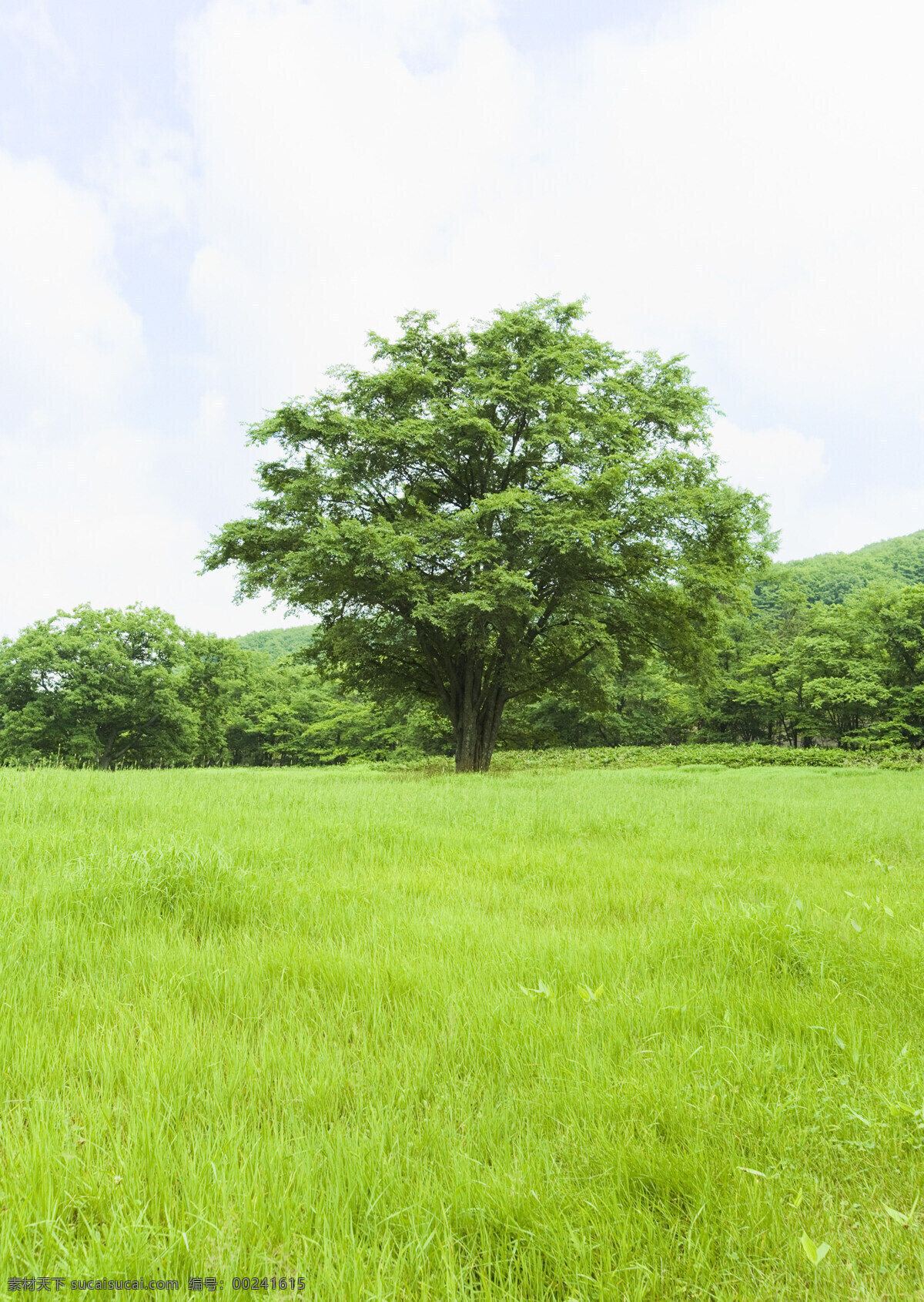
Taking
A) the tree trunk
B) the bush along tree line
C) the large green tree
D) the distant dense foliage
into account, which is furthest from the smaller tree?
the tree trunk

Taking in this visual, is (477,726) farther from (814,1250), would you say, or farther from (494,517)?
(814,1250)

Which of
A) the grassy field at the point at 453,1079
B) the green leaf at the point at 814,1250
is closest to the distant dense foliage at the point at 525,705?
the grassy field at the point at 453,1079

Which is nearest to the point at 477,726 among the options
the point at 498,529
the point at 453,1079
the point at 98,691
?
the point at 498,529

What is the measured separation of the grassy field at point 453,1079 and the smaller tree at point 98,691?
153ft

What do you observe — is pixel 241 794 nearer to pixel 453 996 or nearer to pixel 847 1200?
pixel 453 996

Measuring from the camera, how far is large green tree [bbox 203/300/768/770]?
17.4 meters

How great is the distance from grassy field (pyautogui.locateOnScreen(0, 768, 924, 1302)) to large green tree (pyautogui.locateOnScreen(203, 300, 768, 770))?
12.5 metres

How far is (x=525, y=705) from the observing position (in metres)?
38.7

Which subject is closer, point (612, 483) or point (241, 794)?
point (241, 794)

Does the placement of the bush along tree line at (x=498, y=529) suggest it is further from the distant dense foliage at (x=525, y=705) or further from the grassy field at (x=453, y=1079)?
the distant dense foliage at (x=525, y=705)

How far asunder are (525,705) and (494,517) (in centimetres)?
2116

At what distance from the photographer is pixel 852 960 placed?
3.25 metres

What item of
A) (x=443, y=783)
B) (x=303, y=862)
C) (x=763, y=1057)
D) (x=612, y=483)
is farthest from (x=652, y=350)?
(x=763, y=1057)

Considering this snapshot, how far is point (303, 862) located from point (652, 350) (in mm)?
22818
